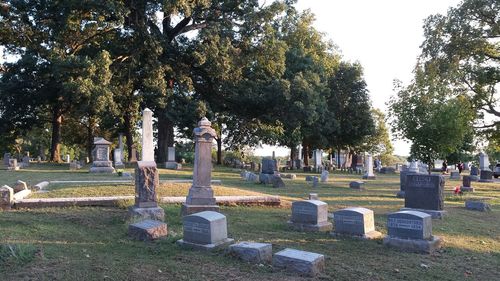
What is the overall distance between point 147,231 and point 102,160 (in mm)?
17037

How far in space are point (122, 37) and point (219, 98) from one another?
7682 mm

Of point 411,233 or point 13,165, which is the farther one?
point 13,165

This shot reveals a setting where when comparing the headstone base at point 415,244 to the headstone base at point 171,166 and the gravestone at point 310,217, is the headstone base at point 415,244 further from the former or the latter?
the headstone base at point 171,166

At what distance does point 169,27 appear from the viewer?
31.6 metres

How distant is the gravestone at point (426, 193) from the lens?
1194cm

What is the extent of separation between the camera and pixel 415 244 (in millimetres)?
7730

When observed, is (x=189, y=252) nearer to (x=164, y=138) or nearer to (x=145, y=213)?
(x=145, y=213)

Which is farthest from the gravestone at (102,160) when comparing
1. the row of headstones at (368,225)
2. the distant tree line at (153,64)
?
the row of headstones at (368,225)

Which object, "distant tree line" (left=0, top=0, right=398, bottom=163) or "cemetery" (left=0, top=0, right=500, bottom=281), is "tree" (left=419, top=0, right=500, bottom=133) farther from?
"distant tree line" (left=0, top=0, right=398, bottom=163)

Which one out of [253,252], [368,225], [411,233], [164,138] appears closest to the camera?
[253,252]

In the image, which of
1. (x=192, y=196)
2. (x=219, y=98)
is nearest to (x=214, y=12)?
(x=219, y=98)

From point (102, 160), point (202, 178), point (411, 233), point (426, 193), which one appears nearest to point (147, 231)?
point (202, 178)

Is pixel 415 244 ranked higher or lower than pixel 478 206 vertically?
higher

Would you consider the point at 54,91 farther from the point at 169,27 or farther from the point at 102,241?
the point at 102,241
